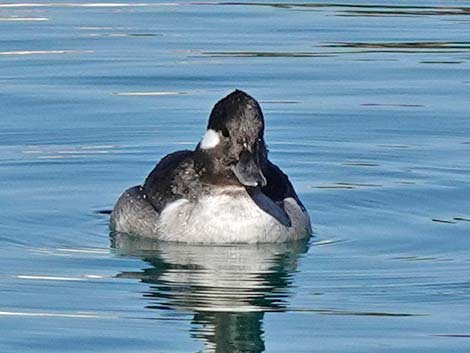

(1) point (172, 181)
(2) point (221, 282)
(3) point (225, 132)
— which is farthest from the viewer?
(1) point (172, 181)

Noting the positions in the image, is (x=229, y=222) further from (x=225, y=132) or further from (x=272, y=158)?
(x=272, y=158)

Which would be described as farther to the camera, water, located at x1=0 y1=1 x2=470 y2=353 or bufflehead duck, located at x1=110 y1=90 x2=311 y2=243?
bufflehead duck, located at x1=110 y1=90 x2=311 y2=243

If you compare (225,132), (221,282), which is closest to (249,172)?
(225,132)

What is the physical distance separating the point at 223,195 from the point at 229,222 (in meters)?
0.24

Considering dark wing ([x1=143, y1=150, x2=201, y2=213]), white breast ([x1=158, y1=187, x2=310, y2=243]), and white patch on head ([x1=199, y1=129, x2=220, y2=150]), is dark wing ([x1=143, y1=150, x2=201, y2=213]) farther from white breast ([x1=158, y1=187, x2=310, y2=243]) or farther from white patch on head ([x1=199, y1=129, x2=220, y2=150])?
white patch on head ([x1=199, y1=129, x2=220, y2=150])

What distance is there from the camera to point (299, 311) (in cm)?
1297

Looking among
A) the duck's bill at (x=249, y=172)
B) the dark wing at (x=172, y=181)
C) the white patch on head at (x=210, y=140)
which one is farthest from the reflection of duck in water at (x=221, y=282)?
the white patch on head at (x=210, y=140)

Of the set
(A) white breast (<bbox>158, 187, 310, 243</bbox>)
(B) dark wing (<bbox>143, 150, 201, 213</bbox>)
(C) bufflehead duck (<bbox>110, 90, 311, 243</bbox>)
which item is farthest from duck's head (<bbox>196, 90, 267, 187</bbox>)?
(B) dark wing (<bbox>143, 150, 201, 213</bbox>)

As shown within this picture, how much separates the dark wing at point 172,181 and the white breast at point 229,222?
0.14m

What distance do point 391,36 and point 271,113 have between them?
4878 mm

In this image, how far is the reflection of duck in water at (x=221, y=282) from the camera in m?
12.5

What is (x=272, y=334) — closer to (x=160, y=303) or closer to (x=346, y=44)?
(x=160, y=303)

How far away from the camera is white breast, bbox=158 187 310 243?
1512 cm

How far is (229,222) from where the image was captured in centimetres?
1512
